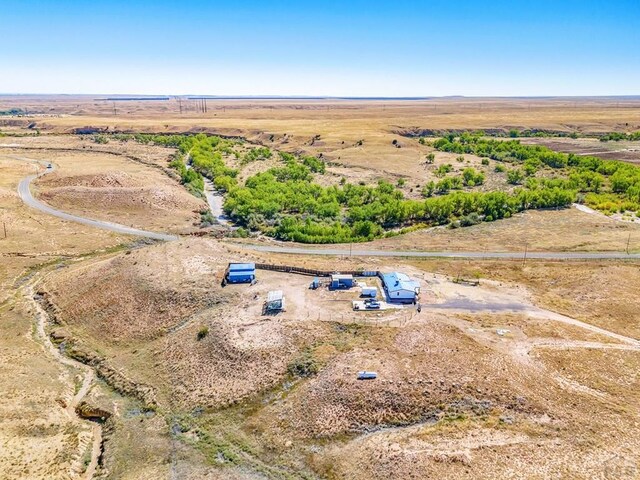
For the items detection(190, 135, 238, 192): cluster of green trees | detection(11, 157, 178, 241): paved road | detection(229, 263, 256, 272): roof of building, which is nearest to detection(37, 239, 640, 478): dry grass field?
detection(229, 263, 256, 272): roof of building

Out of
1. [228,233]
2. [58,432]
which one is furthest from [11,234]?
[58,432]

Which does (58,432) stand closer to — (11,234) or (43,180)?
(11,234)

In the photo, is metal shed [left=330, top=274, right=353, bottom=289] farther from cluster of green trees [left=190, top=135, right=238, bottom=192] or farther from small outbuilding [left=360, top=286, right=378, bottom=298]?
cluster of green trees [left=190, top=135, right=238, bottom=192]

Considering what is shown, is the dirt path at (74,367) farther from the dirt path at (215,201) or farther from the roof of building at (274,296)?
the dirt path at (215,201)

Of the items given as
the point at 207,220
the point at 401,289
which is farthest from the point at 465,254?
the point at 207,220

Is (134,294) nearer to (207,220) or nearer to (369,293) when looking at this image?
(369,293)

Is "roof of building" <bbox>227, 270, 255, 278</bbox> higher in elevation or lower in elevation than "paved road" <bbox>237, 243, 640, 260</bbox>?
higher

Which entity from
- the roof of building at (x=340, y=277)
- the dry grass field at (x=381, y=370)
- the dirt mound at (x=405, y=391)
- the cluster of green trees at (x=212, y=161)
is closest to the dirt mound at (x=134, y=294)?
the dry grass field at (x=381, y=370)
